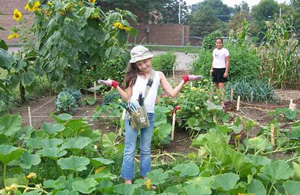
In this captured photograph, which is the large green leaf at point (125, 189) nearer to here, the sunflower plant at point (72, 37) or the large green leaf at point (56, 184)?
the large green leaf at point (56, 184)

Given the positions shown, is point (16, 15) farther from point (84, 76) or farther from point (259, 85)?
point (259, 85)

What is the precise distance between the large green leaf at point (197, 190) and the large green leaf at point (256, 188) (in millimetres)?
365

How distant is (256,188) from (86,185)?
1.11 m

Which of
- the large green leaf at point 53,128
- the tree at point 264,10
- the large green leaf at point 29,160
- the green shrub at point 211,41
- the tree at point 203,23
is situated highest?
the tree at point 264,10

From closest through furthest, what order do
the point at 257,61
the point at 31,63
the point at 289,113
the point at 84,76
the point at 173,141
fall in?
1. the point at 173,141
2. the point at 289,113
3. the point at 31,63
4. the point at 84,76
5. the point at 257,61

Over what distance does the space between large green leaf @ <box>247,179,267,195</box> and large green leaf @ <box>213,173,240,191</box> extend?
0.12 meters

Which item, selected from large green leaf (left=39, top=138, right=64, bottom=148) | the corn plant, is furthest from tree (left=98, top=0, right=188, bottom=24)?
large green leaf (left=39, top=138, right=64, bottom=148)

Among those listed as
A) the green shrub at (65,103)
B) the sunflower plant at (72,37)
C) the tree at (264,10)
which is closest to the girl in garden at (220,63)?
the sunflower plant at (72,37)

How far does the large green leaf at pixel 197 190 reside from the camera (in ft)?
7.60

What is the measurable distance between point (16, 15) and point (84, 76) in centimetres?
134

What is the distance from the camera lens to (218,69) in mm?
6508

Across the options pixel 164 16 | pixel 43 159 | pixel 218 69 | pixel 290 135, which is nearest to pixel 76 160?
pixel 43 159

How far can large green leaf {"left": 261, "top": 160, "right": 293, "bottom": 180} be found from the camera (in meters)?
2.55

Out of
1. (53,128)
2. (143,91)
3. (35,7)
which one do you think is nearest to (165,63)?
(35,7)
